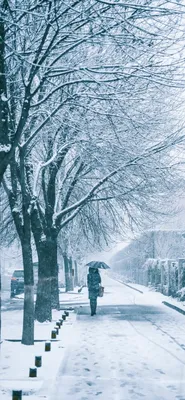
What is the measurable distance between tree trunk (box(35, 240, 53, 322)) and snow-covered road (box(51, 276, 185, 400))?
116 centimetres

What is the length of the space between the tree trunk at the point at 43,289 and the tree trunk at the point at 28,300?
4.48 m

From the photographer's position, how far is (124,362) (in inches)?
389

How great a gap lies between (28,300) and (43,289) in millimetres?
4597

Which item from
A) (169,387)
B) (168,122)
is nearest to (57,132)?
(168,122)

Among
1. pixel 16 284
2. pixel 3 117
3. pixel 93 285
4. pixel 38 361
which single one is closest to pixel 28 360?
pixel 38 361

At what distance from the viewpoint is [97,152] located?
1445 centimetres

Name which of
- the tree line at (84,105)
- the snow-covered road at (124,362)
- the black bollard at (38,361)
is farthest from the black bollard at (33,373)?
the tree line at (84,105)

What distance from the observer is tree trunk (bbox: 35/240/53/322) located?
1611 centimetres

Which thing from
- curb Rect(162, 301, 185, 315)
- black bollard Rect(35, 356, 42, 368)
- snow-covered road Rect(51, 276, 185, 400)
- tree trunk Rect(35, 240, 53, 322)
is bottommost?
snow-covered road Rect(51, 276, 185, 400)

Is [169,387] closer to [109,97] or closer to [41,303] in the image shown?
[109,97]

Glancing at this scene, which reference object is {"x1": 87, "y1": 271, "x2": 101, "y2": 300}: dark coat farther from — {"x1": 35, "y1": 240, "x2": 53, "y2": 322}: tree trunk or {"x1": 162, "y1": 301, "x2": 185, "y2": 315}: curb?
{"x1": 162, "y1": 301, "x2": 185, "y2": 315}: curb

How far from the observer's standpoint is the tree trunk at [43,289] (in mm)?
16109

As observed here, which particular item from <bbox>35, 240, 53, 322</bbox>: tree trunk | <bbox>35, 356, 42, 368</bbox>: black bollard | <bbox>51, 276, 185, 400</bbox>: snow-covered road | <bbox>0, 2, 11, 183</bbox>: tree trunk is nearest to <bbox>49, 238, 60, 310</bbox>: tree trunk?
<bbox>35, 240, 53, 322</bbox>: tree trunk

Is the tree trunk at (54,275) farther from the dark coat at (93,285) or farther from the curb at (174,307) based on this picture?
the curb at (174,307)
